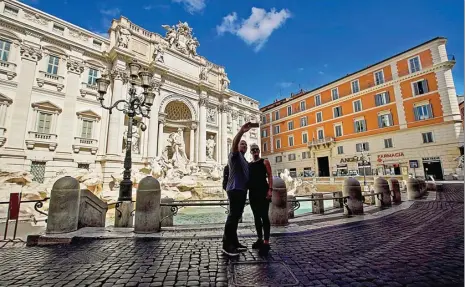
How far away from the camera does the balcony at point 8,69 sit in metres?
15.1

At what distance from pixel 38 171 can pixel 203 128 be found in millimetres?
15193

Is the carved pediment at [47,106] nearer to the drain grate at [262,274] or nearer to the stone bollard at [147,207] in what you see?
the stone bollard at [147,207]

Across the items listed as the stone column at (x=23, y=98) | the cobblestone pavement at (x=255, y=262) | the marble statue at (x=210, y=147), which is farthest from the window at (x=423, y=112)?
the stone column at (x=23, y=98)

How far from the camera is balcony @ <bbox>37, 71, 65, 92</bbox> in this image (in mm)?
16625

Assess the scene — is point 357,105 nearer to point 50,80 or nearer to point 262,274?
point 262,274

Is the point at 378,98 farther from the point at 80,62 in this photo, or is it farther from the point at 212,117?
the point at 80,62

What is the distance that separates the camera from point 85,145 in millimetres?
17812

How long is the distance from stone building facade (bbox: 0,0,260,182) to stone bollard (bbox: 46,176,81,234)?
13.8 m

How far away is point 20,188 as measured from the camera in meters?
12.3

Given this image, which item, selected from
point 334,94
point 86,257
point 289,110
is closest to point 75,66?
point 86,257

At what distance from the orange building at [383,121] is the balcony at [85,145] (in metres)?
24.5

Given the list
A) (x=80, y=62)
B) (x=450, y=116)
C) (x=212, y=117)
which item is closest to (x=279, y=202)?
(x=80, y=62)

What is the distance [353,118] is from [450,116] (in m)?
9.49

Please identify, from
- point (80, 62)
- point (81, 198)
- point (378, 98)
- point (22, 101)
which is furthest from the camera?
point (378, 98)
